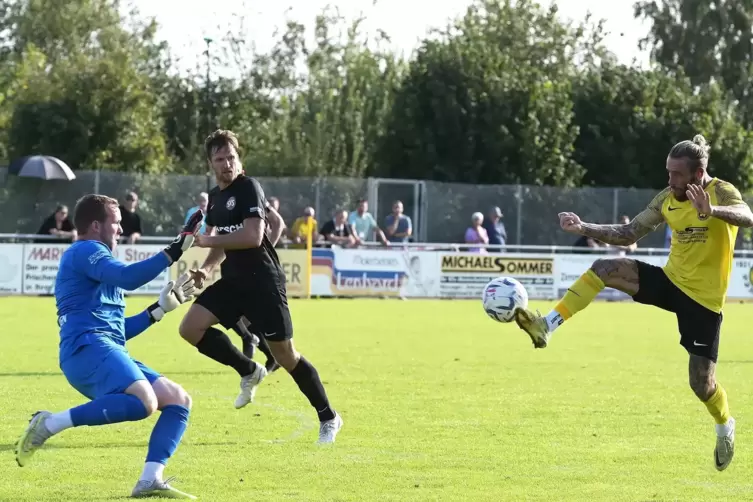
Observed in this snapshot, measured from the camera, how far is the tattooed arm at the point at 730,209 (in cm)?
778

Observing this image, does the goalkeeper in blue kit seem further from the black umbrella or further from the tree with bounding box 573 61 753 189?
the tree with bounding box 573 61 753 189

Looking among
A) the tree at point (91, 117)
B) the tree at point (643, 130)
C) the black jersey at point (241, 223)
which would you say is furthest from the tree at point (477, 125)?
the black jersey at point (241, 223)

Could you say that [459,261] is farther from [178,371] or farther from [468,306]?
[178,371]

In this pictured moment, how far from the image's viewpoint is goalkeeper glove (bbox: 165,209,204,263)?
6.77 meters

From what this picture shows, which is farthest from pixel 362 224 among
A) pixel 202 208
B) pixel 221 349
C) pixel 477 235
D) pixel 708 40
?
pixel 708 40

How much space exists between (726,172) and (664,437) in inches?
1363

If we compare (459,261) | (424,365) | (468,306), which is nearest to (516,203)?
(459,261)

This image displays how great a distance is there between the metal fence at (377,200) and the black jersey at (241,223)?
790 inches

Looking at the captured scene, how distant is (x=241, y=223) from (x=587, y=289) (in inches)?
94.7

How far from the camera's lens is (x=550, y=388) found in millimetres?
12430

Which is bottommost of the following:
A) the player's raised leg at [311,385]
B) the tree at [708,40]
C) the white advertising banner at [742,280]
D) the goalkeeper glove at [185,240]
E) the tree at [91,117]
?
the white advertising banner at [742,280]

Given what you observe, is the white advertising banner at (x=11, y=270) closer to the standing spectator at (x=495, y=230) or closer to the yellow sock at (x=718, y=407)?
the standing spectator at (x=495, y=230)

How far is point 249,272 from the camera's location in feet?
29.9

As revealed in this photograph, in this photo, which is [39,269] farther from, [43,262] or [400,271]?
[400,271]
